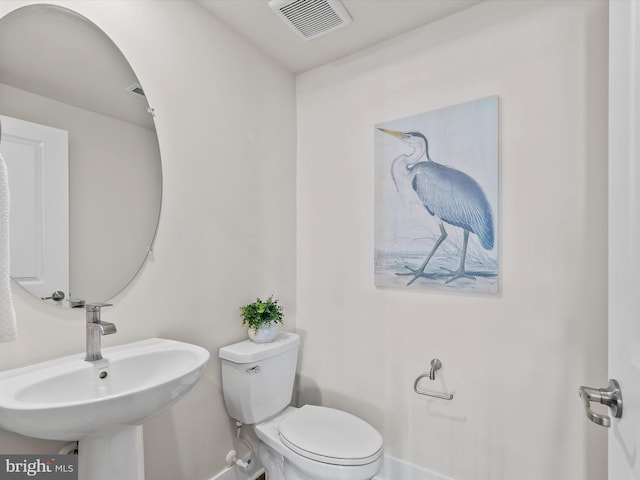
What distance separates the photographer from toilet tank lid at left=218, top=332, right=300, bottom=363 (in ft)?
5.21

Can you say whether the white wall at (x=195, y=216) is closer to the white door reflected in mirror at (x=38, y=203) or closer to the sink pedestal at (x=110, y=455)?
the white door reflected in mirror at (x=38, y=203)

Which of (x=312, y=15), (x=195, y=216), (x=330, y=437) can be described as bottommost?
(x=330, y=437)

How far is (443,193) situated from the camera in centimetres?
168

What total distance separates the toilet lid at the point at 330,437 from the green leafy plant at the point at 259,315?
1.47 ft

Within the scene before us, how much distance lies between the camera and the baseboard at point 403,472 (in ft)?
5.58

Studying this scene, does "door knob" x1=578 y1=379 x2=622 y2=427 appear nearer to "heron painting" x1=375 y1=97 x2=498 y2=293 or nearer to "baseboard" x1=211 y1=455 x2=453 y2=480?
"heron painting" x1=375 y1=97 x2=498 y2=293

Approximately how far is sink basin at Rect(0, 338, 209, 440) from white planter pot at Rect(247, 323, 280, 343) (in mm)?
468

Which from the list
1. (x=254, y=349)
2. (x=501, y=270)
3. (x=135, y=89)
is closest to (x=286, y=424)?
(x=254, y=349)

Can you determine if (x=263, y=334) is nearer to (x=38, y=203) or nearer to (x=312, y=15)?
(x=38, y=203)

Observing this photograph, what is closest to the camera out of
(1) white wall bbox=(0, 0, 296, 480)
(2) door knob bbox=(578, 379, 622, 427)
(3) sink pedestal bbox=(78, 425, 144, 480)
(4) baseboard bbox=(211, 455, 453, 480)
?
(2) door knob bbox=(578, 379, 622, 427)

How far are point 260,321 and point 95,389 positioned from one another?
0.74 meters

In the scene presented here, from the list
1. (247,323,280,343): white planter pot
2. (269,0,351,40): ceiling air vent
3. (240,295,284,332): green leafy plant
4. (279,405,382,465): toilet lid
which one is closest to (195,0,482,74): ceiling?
(269,0,351,40): ceiling air vent
